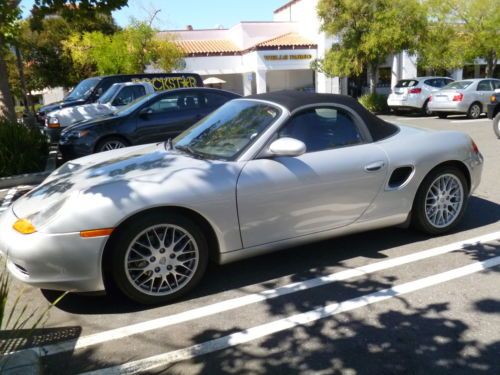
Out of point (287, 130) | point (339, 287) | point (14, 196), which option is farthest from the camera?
point (14, 196)

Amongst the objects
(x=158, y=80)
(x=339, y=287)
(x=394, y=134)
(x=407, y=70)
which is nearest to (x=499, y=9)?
(x=407, y=70)

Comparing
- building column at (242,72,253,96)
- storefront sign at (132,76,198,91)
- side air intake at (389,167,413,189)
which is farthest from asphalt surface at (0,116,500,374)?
building column at (242,72,253,96)

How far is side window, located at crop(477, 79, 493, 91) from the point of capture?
53.0ft

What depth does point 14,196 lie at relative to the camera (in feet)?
23.1

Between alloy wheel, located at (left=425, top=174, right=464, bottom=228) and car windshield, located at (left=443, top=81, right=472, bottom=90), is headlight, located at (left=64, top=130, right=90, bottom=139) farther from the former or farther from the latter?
car windshield, located at (left=443, top=81, right=472, bottom=90)

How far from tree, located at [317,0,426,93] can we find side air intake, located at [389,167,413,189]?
655 inches

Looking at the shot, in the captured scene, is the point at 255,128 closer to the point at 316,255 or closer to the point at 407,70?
the point at 316,255

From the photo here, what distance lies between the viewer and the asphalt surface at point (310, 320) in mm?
2658

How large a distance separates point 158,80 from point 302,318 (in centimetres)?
1077

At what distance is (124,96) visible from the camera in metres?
11.4

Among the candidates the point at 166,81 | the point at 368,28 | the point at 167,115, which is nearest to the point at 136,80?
the point at 166,81

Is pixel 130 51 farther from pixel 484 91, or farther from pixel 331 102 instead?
pixel 331 102

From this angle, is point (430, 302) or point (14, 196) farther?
point (14, 196)

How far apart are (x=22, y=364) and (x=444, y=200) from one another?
12.5 feet
